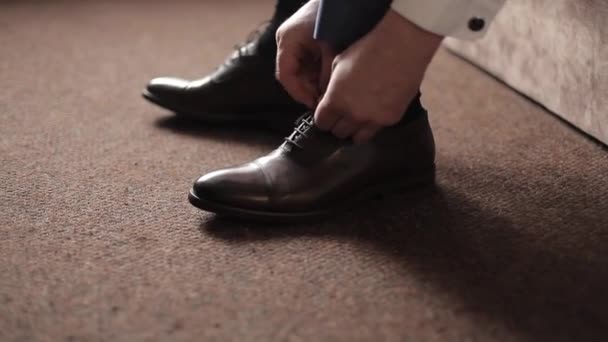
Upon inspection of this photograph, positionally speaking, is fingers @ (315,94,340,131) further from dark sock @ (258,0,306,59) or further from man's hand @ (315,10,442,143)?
dark sock @ (258,0,306,59)

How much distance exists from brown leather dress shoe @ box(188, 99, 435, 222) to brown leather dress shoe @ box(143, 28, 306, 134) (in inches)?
9.1

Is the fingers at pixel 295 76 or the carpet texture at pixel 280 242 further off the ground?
the fingers at pixel 295 76

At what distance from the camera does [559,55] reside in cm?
102

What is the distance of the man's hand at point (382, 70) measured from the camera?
62cm

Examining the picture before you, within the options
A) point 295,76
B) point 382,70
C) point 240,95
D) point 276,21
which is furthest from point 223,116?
point 382,70

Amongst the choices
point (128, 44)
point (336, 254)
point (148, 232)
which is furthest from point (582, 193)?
point (128, 44)

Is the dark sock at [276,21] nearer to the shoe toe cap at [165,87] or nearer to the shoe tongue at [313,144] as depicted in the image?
the shoe toe cap at [165,87]

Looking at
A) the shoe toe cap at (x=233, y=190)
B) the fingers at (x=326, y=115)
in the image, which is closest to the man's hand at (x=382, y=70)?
the fingers at (x=326, y=115)

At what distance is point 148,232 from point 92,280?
0.34 feet

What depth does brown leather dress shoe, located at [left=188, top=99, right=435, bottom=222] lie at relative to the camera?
2.33 ft

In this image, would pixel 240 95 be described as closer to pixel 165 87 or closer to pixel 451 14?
pixel 165 87

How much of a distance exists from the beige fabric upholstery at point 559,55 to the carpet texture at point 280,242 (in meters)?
0.03

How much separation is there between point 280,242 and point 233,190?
0.26 feet

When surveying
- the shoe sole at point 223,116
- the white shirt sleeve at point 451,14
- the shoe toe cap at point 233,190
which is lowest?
the shoe sole at point 223,116
